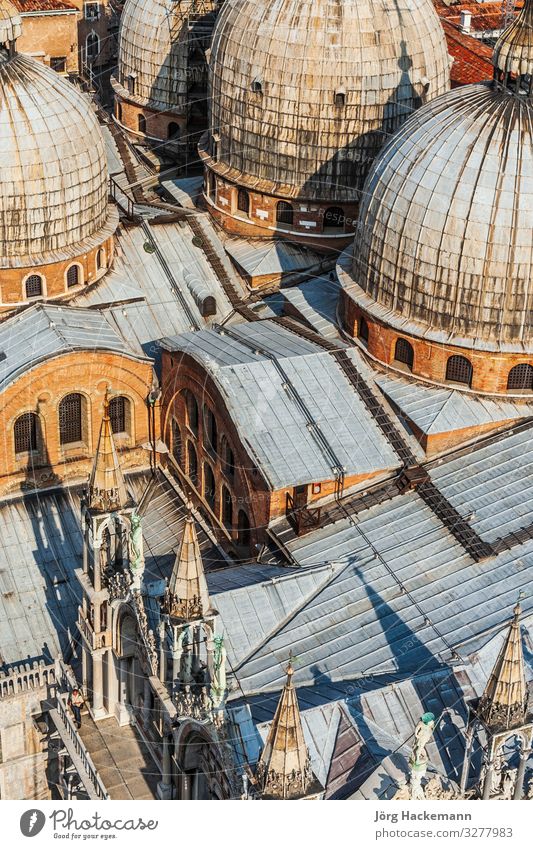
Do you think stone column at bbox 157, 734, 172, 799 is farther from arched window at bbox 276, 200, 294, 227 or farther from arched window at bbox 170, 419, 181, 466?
arched window at bbox 276, 200, 294, 227

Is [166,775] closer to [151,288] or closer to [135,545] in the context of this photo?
[135,545]

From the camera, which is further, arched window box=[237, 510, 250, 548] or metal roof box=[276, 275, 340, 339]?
metal roof box=[276, 275, 340, 339]

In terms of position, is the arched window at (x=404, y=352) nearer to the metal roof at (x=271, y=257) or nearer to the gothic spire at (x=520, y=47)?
the gothic spire at (x=520, y=47)

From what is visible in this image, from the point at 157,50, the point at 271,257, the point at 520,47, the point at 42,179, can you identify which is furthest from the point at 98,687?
the point at 157,50

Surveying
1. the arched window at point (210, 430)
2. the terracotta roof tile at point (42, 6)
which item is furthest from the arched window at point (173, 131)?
the arched window at point (210, 430)

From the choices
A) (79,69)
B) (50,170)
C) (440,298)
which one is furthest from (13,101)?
(79,69)

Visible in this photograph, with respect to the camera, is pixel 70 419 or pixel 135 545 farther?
pixel 70 419

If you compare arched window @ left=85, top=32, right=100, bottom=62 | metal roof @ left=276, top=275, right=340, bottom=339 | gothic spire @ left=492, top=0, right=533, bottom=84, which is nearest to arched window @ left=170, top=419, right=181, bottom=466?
metal roof @ left=276, top=275, right=340, bottom=339
